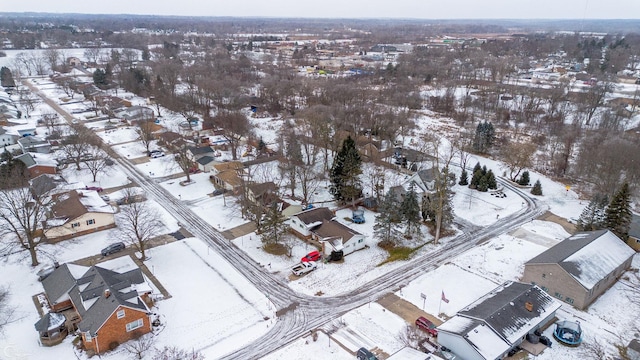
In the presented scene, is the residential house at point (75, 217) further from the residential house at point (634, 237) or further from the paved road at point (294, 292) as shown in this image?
the residential house at point (634, 237)

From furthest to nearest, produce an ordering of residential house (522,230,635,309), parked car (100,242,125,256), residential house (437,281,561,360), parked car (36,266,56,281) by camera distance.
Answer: parked car (100,242,125,256), parked car (36,266,56,281), residential house (522,230,635,309), residential house (437,281,561,360)

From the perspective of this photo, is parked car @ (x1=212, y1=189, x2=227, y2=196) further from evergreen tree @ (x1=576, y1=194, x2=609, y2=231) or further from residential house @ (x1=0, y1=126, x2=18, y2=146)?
residential house @ (x1=0, y1=126, x2=18, y2=146)

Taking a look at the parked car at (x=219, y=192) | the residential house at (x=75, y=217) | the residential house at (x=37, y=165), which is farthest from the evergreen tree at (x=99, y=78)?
the parked car at (x=219, y=192)

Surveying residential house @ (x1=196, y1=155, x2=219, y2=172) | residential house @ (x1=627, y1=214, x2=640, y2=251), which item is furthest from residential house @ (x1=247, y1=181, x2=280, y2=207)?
residential house @ (x1=627, y1=214, x2=640, y2=251)

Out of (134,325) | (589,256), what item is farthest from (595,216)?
(134,325)

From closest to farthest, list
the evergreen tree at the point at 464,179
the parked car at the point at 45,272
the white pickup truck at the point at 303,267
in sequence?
the parked car at the point at 45,272 < the white pickup truck at the point at 303,267 < the evergreen tree at the point at 464,179

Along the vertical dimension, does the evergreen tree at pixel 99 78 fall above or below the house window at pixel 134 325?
above

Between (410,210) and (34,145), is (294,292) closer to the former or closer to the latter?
(410,210)
